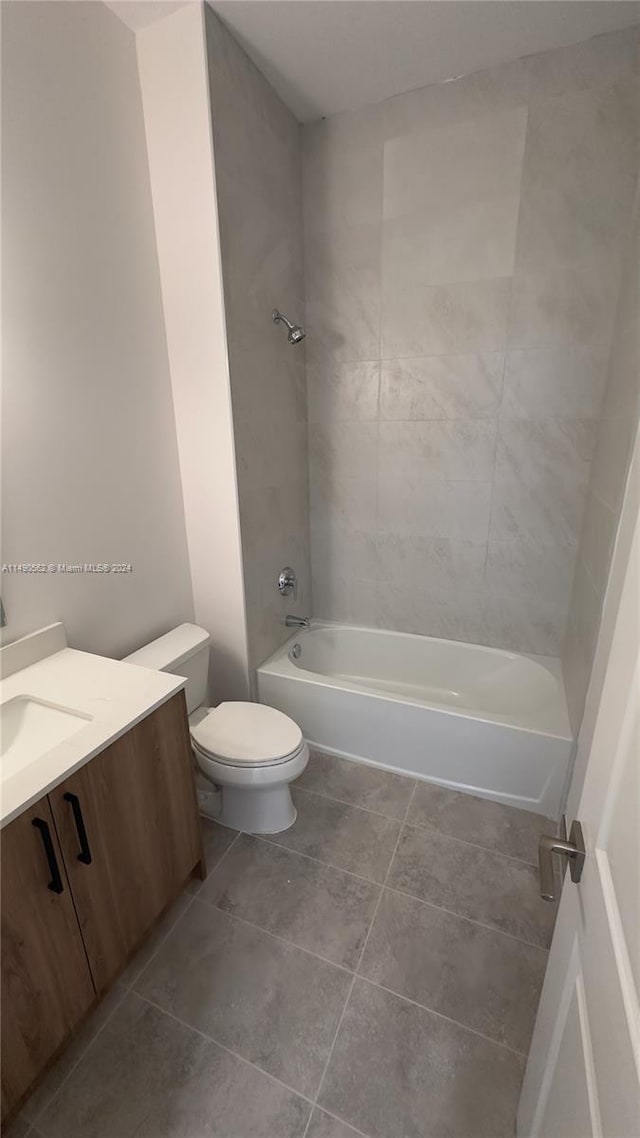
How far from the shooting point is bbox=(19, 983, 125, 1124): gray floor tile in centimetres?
107

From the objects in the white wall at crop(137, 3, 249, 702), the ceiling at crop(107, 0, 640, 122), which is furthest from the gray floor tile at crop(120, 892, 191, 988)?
the ceiling at crop(107, 0, 640, 122)

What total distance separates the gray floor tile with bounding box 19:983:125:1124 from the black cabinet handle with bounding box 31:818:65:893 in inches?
20.5

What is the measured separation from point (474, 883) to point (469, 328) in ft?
6.98

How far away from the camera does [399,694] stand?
220 centimetres

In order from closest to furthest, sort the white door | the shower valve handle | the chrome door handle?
the white door
the chrome door handle
the shower valve handle

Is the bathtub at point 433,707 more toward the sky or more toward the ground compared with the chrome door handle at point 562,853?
more toward the ground

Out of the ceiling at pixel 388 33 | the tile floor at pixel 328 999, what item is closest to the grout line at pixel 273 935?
the tile floor at pixel 328 999

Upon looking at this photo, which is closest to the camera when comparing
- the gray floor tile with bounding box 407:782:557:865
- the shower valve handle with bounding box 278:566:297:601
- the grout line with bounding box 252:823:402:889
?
the grout line with bounding box 252:823:402:889

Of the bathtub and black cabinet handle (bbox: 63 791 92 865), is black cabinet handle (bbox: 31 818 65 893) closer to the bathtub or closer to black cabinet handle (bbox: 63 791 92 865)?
black cabinet handle (bbox: 63 791 92 865)

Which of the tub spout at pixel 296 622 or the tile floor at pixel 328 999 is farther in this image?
the tub spout at pixel 296 622

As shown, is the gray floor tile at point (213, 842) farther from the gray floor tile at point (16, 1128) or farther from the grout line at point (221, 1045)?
the gray floor tile at point (16, 1128)

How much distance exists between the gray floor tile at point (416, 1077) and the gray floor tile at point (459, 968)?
0.04 meters

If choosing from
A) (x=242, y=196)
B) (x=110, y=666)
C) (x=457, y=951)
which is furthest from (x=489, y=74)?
(x=457, y=951)

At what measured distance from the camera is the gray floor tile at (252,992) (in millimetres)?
1146
